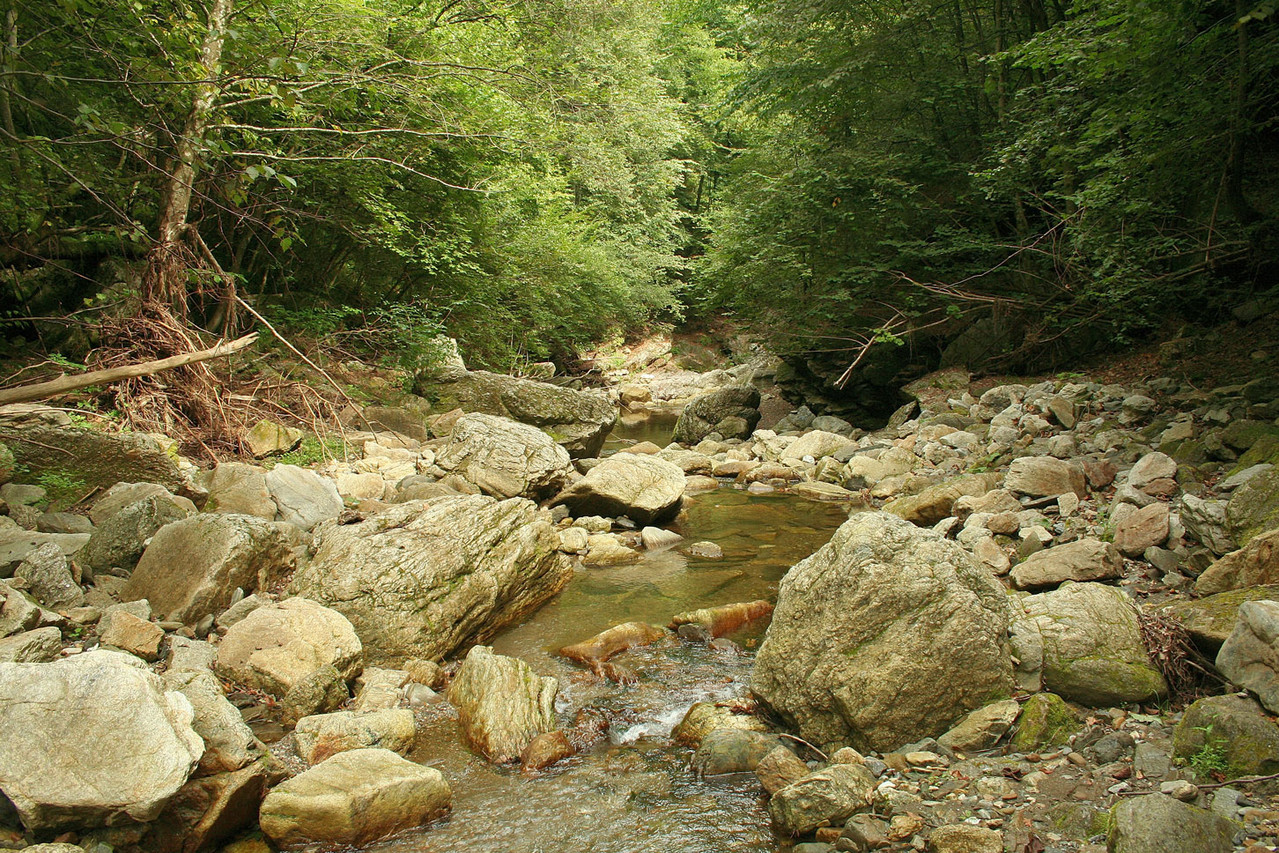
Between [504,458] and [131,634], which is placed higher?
[131,634]

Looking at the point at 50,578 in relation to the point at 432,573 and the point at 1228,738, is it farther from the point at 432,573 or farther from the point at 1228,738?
the point at 1228,738

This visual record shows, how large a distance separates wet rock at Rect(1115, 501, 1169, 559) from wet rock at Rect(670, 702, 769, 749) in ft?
10.5

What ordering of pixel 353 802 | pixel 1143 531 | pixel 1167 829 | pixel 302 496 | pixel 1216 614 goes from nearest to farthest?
pixel 1167 829 < pixel 353 802 < pixel 1216 614 < pixel 1143 531 < pixel 302 496

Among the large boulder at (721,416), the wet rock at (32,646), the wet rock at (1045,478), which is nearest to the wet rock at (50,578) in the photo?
the wet rock at (32,646)

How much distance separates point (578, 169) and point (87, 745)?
13.0m

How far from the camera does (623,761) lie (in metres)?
3.98

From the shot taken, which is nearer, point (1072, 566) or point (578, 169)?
point (1072, 566)

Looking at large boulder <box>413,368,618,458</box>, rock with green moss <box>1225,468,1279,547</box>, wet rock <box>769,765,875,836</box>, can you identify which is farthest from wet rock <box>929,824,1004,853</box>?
large boulder <box>413,368,618,458</box>

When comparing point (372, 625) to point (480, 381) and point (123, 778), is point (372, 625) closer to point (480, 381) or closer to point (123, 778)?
point (123, 778)

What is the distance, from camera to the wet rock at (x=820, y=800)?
313cm

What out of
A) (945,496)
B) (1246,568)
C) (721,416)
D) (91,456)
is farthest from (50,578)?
(721,416)

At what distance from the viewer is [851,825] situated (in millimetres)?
2996

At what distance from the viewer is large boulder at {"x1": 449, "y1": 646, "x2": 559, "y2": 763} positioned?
4039mm

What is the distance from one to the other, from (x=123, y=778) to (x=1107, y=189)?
912 centimetres
